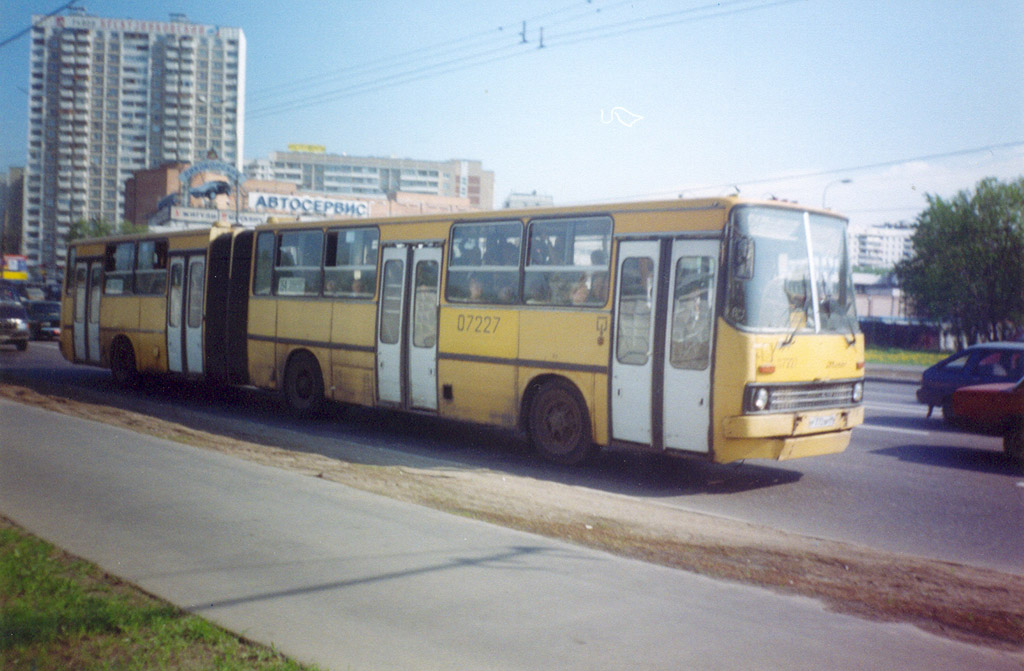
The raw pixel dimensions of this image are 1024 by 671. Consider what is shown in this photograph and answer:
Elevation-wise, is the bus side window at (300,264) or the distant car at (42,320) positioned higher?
the bus side window at (300,264)

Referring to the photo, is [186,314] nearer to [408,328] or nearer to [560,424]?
[408,328]

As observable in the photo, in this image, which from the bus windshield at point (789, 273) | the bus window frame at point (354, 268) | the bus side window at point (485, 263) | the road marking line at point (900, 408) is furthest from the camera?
the road marking line at point (900, 408)

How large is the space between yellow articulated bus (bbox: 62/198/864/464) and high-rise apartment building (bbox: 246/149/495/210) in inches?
5738

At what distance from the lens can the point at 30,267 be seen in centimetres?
7838

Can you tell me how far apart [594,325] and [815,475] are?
125 inches

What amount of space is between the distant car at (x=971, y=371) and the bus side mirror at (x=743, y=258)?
27.0 feet

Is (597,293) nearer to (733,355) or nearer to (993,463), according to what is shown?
(733,355)

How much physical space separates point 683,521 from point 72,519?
16.1ft

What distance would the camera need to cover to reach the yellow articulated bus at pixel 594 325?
8.99 m

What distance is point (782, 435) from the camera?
9055mm

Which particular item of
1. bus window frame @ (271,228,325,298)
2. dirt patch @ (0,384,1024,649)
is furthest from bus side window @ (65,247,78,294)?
dirt patch @ (0,384,1024,649)

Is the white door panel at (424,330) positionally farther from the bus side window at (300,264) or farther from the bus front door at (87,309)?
the bus front door at (87,309)

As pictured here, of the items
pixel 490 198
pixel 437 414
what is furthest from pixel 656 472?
pixel 490 198

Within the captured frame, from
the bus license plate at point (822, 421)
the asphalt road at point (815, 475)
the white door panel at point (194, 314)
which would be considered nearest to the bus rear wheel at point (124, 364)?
the asphalt road at point (815, 475)
